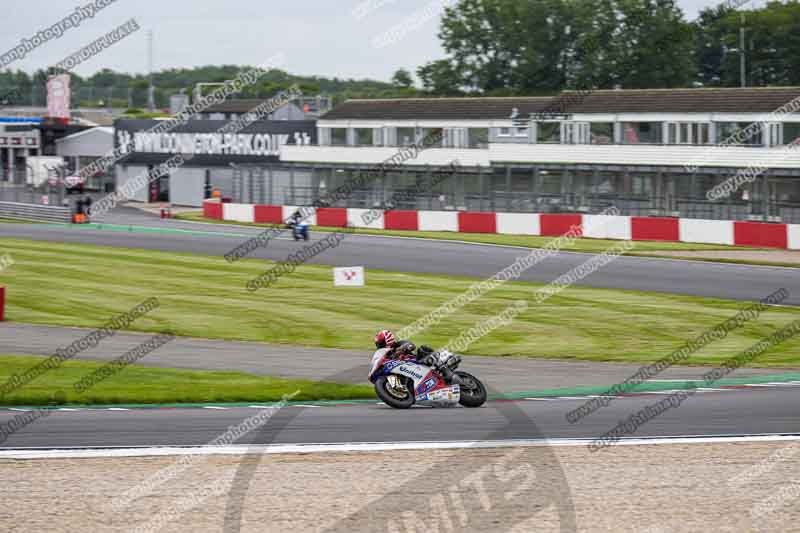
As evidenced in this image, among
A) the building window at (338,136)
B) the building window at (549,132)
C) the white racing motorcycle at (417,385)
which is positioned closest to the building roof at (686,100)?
the building window at (549,132)

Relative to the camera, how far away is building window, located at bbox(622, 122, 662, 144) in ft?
178

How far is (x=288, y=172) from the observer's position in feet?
191

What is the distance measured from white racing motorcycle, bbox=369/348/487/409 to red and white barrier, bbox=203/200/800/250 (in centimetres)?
2392

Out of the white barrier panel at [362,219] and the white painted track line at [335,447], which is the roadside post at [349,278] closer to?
the white painted track line at [335,447]

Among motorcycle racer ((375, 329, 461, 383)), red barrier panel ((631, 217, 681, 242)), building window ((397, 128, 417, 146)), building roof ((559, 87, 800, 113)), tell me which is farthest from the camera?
building window ((397, 128, 417, 146))

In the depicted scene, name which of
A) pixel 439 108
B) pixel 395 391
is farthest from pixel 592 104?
pixel 395 391

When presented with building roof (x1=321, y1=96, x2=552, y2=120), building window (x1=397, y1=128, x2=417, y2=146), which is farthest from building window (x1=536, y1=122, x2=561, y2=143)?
building window (x1=397, y1=128, x2=417, y2=146)

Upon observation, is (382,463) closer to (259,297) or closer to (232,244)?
(259,297)

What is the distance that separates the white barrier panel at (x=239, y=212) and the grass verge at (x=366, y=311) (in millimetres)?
20666

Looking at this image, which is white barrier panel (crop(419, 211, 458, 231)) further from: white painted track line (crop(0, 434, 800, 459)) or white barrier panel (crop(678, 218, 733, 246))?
white painted track line (crop(0, 434, 800, 459))

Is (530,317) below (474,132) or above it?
below

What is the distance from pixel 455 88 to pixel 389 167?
53.8 m

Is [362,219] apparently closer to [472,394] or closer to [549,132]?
[549,132]

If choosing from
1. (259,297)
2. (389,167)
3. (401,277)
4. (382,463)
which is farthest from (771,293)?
(389,167)
